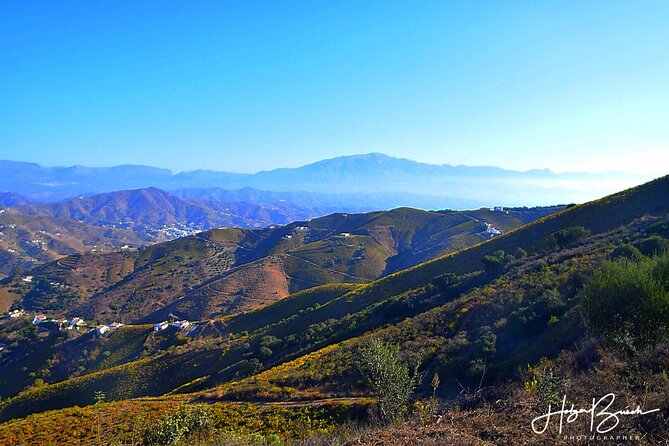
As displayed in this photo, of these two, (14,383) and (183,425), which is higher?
(183,425)

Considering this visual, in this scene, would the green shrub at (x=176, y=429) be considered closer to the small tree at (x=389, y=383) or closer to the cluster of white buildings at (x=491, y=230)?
the small tree at (x=389, y=383)

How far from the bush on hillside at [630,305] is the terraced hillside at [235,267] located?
6298 centimetres

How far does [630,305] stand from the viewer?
9641 mm

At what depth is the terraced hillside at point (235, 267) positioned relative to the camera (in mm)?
76438

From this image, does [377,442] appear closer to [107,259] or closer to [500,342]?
[500,342]

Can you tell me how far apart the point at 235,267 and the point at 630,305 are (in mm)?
99954

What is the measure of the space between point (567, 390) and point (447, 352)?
954cm

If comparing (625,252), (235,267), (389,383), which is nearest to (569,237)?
(625,252)

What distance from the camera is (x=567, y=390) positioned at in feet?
25.1

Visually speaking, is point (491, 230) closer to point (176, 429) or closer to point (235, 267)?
point (235, 267)

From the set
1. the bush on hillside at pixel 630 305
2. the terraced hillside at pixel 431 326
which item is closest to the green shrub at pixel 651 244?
the terraced hillside at pixel 431 326

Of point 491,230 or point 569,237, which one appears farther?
point 491,230

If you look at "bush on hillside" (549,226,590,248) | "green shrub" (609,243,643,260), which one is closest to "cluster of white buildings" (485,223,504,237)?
"bush on hillside" (549,226,590,248)

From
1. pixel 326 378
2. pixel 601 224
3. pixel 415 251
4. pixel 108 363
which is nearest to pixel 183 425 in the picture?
pixel 326 378
